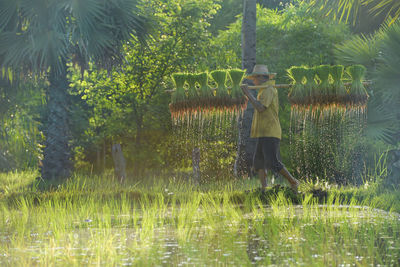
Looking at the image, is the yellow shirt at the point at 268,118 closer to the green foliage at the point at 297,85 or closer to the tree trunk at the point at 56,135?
the green foliage at the point at 297,85

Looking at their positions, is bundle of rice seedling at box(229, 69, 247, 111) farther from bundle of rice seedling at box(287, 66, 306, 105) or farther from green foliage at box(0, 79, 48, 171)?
green foliage at box(0, 79, 48, 171)

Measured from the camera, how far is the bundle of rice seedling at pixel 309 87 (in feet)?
29.5

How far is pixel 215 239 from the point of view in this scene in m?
6.08

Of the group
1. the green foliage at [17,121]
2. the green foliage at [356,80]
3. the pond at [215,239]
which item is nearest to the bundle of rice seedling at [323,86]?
the green foliage at [356,80]

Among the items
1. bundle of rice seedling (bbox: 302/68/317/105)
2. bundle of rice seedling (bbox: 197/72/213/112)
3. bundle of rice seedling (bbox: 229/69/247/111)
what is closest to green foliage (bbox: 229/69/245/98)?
bundle of rice seedling (bbox: 229/69/247/111)

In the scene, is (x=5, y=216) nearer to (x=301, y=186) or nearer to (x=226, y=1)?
(x=301, y=186)

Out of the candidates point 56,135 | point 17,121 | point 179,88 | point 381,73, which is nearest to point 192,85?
point 179,88

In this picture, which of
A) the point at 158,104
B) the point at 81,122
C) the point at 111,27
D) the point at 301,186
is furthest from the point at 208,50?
the point at 301,186

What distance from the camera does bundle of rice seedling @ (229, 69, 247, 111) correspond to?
884 cm

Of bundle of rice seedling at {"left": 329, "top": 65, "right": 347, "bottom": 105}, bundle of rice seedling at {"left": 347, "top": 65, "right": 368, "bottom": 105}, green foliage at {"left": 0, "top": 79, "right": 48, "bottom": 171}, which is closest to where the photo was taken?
bundle of rice seedling at {"left": 329, "top": 65, "right": 347, "bottom": 105}

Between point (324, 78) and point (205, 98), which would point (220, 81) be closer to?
point (205, 98)

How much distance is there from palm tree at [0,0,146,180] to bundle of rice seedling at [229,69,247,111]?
18.1 feet

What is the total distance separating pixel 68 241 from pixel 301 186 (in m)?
4.88

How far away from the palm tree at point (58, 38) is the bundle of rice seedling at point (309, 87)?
6024mm
